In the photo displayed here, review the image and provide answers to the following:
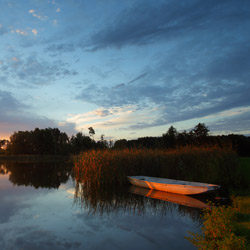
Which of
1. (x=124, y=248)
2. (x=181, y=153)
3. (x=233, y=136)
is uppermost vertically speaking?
(x=233, y=136)

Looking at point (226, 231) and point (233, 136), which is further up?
point (233, 136)

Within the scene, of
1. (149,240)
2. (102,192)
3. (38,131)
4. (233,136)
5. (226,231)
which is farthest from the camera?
(38,131)

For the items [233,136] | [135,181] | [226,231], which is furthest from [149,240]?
[233,136]

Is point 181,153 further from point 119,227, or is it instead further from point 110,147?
point 119,227

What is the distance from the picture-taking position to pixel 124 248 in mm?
5305

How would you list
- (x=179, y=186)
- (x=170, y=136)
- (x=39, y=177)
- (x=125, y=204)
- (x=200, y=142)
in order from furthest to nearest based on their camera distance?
(x=170, y=136) → (x=39, y=177) → (x=200, y=142) → (x=179, y=186) → (x=125, y=204)

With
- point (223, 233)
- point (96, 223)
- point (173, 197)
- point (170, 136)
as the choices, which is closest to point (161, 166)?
point (173, 197)

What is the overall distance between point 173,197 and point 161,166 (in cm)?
445

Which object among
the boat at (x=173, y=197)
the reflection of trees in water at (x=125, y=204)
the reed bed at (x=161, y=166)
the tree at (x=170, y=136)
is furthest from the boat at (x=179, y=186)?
the tree at (x=170, y=136)

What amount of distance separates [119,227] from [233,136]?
16905 millimetres

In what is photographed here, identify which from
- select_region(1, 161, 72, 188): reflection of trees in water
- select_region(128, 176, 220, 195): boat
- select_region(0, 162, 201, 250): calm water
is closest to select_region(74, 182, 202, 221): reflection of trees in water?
select_region(0, 162, 201, 250): calm water

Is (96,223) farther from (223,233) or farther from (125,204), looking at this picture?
(223,233)

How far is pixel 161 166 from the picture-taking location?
14.6 metres

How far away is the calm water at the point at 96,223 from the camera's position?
5602 millimetres
